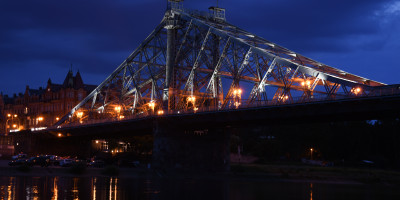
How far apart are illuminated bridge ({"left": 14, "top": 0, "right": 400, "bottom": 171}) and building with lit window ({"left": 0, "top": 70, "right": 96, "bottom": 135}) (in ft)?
138

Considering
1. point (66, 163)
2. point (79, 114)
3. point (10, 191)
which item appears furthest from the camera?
point (79, 114)

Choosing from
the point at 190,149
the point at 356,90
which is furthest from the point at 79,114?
the point at 356,90

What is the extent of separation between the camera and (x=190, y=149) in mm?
100250

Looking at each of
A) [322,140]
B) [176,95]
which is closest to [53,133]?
[176,95]

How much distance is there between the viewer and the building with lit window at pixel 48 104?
176 meters

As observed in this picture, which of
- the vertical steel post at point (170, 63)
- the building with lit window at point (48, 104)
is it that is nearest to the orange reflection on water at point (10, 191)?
the vertical steel post at point (170, 63)

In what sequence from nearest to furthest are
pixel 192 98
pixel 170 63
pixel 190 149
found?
pixel 190 149 → pixel 192 98 → pixel 170 63

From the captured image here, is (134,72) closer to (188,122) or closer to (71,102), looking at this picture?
(188,122)

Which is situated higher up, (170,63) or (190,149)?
(170,63)

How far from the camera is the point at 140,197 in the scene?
49.5 metres

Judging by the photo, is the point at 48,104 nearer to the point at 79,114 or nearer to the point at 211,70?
the point at 79,114

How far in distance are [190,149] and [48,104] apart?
317 ft

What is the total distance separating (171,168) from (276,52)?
26.8m

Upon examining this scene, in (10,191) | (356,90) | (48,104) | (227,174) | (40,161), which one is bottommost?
(227,174)
